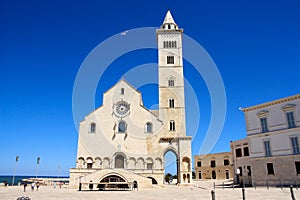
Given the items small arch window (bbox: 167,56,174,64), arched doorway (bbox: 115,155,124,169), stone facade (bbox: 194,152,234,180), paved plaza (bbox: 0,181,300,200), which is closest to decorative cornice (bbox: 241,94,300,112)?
paved plaza (bbox: 0,181,300,200)

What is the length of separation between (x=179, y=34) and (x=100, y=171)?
30.8 m

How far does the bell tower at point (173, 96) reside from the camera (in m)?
40.5

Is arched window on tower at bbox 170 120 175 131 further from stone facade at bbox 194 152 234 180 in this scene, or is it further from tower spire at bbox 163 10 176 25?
tower spire at bbox 163 10 176 25

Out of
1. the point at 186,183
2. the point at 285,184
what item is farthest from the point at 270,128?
the point at 186,183

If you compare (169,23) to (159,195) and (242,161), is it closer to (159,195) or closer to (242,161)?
(242,161)

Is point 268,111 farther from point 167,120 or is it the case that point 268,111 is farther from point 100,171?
point 100,171

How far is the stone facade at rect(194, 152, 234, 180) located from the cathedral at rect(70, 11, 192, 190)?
64.3 ft

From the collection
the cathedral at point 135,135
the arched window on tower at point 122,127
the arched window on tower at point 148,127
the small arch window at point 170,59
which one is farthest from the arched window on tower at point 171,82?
the arched window on tower at point 122,127

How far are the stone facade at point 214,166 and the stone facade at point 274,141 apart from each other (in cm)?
2453

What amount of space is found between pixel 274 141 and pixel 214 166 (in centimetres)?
3109

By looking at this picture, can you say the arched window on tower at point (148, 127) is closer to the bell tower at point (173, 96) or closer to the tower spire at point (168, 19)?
the bell tower at point (173, 96)

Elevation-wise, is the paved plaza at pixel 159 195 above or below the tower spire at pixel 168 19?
below

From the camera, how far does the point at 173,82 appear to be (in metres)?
46.5

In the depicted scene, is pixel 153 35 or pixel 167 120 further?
pixel 153 35
